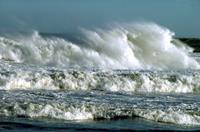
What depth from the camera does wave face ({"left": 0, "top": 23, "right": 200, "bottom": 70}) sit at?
114ft

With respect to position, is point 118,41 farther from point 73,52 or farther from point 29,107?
point 29,107

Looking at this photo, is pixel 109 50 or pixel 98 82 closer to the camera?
pixel 98 82

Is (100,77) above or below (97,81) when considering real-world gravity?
above

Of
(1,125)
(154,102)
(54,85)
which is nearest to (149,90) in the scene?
(54,85)

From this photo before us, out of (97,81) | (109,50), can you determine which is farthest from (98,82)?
(109,50)

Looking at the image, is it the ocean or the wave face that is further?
the wave face

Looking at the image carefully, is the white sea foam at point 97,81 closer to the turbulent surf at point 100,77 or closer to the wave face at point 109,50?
the turbulent surf at point 100,77

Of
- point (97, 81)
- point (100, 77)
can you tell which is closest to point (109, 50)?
point (100, 77)

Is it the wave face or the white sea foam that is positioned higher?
the wave face

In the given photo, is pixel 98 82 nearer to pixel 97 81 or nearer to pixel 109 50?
pixel 97 81

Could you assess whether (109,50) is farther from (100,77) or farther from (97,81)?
(97,81)

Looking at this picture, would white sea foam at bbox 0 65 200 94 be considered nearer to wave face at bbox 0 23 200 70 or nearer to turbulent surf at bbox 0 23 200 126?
turbulent surf at bbox 0 23 200 126

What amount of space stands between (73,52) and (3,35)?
12.5 ft

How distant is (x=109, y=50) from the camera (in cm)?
3731
